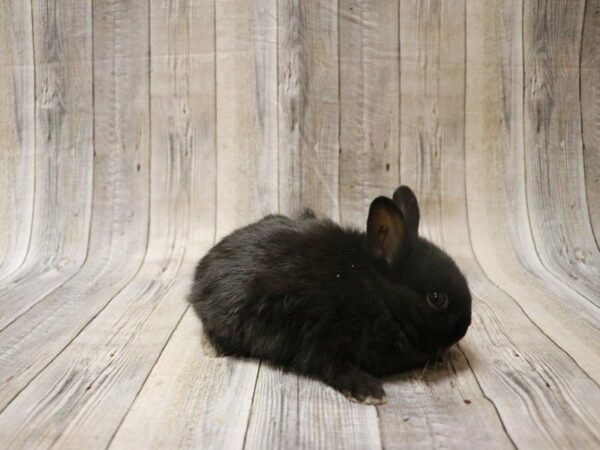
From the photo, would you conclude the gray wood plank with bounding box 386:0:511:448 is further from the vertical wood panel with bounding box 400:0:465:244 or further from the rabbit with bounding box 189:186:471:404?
the rabbit with bounding box 189:186:471:404

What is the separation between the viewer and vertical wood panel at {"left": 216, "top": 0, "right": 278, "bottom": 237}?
222 centimetres

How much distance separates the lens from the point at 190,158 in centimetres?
227

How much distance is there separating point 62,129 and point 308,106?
0.87m

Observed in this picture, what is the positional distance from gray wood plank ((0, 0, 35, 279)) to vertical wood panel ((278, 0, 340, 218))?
0.88 m

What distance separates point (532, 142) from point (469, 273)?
21.5 inches

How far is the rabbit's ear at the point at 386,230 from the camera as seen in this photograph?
1275 millimetres

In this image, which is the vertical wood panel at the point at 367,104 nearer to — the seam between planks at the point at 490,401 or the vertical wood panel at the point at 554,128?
the vertical wood panel at the point at 554,128

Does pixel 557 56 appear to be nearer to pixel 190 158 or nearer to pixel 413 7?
pixel 413 7

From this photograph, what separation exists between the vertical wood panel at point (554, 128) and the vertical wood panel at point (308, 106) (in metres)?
0.67

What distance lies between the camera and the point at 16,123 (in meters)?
2.27

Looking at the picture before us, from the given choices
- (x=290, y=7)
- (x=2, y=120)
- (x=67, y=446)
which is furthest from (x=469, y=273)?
(x=2, y=120)

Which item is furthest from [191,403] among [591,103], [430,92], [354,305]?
[591,103]

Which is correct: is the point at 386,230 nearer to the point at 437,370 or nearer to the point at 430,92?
the point at 437,370

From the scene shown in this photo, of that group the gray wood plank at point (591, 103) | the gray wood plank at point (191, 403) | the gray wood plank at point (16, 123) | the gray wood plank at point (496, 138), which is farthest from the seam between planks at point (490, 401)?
the gray wood plank at point (16, 123)
